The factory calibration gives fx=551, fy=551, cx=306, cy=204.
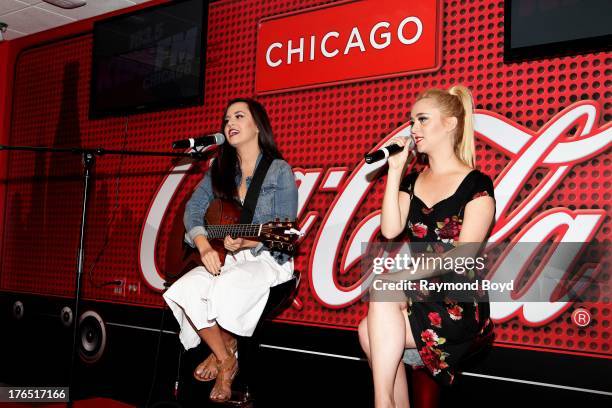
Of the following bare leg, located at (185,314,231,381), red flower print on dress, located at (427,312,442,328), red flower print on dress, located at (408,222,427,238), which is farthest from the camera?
bare leg, located at (185,314,231,381)

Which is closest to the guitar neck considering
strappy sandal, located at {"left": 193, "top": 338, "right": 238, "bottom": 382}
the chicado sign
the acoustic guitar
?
the acoustic guitar

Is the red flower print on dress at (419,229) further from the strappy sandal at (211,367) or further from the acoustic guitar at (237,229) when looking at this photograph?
the strappy sandal at (211,367)

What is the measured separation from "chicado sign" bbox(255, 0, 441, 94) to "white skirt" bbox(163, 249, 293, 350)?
4.59ft

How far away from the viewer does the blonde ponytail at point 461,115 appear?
8.39ft

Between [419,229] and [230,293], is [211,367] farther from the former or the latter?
[419,229]

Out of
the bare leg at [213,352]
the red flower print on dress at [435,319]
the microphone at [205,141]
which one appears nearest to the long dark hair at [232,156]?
the microphone at [205,141]

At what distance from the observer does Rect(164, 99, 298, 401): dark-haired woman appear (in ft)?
9.05

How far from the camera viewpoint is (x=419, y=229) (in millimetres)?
2486

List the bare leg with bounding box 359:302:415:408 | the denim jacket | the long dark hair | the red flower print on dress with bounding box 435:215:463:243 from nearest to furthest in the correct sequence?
1. the bare leg with bounding box 359:302:415:408
2. the red flower print on dress with bounding box 435:215:463:243
3. the denim jacket
4. the long dark hair

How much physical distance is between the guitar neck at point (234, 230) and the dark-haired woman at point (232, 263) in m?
0.04

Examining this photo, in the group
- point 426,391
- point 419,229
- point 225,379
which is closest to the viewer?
point 426,391

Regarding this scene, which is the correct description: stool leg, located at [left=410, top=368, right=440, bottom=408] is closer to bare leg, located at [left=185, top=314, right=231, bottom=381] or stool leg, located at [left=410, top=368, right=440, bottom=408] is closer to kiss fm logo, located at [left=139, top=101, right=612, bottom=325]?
kiss fm logo, located at [left=139, top=101, right=612, bottom=325]

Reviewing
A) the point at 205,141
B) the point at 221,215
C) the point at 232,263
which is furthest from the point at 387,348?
the point at 205,141

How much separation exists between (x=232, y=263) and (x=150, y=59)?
2353 millimetres
